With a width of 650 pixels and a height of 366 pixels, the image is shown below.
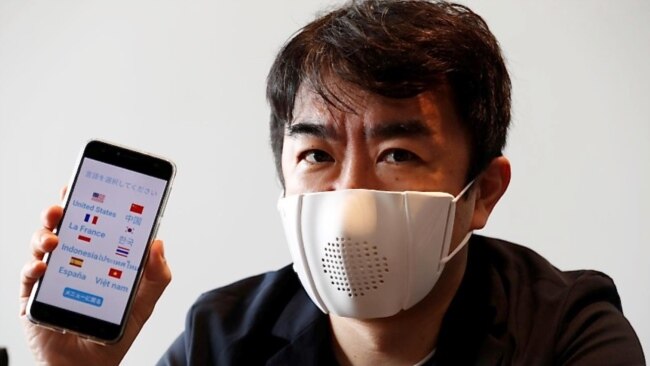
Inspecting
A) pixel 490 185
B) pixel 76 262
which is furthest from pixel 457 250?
pixel 76 262

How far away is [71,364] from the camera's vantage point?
3.89 feet

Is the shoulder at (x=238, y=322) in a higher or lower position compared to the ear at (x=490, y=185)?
lower

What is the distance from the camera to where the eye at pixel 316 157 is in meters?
1.22

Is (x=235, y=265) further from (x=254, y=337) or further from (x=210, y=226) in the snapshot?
(x=254, y=337)

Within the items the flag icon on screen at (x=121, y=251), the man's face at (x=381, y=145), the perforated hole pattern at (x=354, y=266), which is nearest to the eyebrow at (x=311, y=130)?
the man's face at (x=381, y=145)

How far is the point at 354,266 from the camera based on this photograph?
3.73 feet

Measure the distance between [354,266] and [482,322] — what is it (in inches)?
9.0

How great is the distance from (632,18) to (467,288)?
64 centimetres

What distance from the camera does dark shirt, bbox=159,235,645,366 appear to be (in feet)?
4.00

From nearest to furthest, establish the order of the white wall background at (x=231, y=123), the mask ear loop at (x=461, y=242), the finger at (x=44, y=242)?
the finger at (x=44, y=242) → the mask ear loop at (x=461, y=242) → the white wall background at (x=231, y=123)

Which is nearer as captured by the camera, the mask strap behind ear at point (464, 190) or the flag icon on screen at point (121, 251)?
the flag icon on screen at point (121, 251)

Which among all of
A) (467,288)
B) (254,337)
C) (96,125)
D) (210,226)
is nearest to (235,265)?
(210,226)

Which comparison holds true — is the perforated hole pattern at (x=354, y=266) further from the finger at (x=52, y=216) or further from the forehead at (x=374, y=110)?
the finger at (x=52, y=216)

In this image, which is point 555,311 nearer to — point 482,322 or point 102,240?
point 482,322
